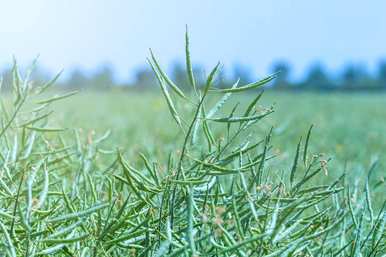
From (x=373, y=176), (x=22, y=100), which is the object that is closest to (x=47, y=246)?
(x=22, y=100)

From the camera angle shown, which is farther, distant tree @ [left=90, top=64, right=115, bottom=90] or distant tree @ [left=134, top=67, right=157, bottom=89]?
distant tree @ [left=90, top=64, right=115, bottom=90]

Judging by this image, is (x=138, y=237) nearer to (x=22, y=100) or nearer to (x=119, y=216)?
(x=119, y=216)

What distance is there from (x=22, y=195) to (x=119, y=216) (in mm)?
144

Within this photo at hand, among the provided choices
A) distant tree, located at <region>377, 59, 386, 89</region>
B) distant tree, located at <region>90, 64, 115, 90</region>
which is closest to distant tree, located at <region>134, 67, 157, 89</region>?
distant tree, located at <region>90, 64, 115, 90</region>

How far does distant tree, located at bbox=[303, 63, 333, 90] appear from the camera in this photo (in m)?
24.9

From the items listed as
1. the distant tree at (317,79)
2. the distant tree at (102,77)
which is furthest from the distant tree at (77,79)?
the distant tree at (317,79)

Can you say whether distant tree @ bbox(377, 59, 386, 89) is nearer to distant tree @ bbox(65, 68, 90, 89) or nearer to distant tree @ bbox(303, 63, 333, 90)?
distant tree @ bbox(303, 63, 333, 90)

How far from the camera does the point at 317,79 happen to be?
28.3 m

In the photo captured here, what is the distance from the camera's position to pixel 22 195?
73 centimetres

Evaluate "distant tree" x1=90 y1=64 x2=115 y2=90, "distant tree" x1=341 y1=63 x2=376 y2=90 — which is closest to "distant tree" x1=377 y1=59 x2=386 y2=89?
"distant tree" x1=341 y1=63 x2=376 y2=90

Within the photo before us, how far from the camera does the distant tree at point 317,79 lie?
24.9 metres

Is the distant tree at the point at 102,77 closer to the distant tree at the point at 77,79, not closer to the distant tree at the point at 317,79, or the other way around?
the distant tree at the point at 77,79

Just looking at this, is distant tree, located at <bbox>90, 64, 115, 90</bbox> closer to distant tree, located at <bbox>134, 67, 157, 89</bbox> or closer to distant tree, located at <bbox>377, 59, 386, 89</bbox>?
distant tree, located at <bbox>134, 67, 157, 89</bbox>

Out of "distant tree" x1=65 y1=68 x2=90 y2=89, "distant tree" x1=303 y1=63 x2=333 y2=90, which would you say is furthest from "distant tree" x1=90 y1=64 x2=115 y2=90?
"distant tree" x1=303 y1=63 x2=333 y2=90
